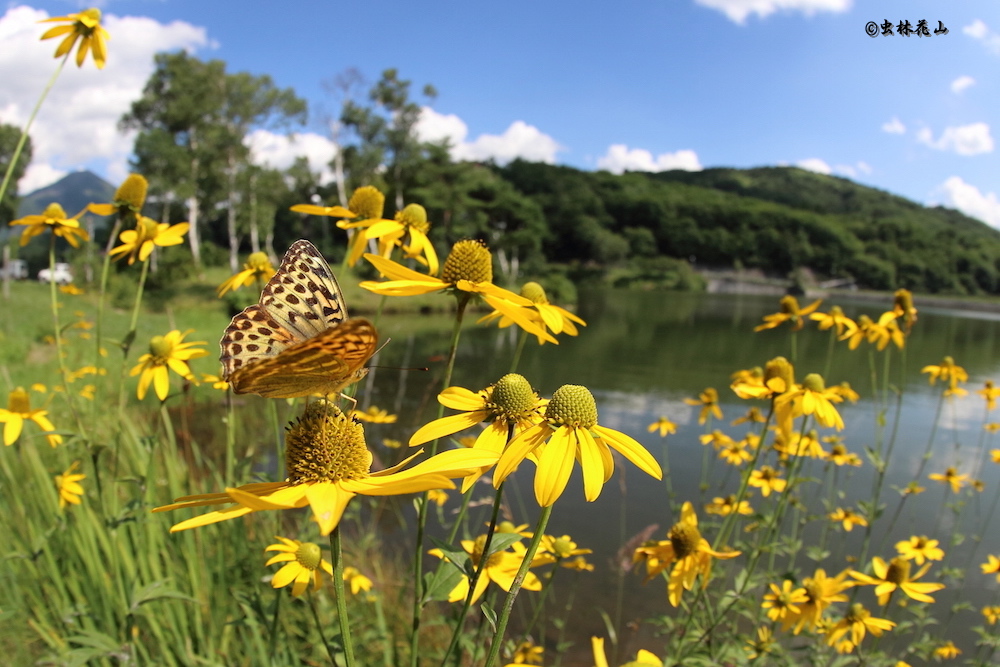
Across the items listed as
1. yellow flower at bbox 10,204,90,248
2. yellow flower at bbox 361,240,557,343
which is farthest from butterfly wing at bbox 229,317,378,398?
yellow flower at bbox 10,204,90,248

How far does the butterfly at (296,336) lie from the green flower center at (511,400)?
0.95 feet

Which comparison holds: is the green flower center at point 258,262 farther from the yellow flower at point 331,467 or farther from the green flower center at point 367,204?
the yellow flower at point 331,467

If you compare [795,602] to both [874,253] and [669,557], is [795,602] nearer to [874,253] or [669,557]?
[669,557]

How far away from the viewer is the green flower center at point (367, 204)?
91.4 inches

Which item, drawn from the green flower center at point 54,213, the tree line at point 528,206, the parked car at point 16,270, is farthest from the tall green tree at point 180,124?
the green flower center at point 54,213

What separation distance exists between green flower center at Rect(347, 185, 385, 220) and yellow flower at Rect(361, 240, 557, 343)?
0.75m

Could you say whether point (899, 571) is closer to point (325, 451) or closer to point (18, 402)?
point (325, 451)

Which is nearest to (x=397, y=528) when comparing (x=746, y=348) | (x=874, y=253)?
(x=746, y=348)

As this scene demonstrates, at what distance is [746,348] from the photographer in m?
17.4

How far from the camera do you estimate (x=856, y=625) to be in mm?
2398

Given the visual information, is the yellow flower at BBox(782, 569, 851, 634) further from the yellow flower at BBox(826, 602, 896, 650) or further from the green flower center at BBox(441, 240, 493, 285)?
the green flower center at BBox(441, 240, 493, 285)

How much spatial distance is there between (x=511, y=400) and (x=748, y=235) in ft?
275

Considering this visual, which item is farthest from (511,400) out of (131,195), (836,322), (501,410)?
(836,322)

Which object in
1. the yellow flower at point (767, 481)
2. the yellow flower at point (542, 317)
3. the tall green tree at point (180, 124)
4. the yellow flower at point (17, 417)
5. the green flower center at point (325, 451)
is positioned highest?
the tall green tree at point (180, 124)
